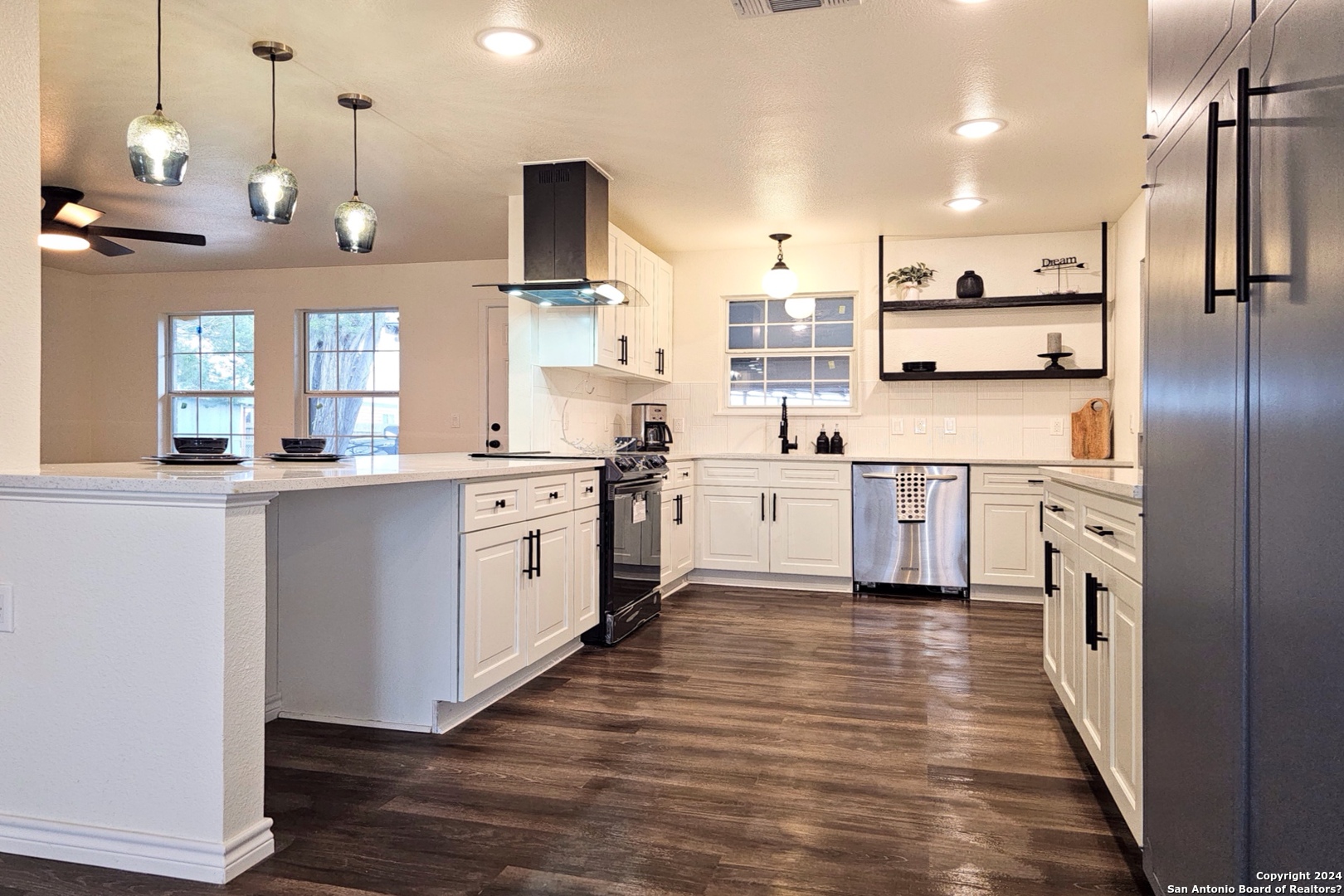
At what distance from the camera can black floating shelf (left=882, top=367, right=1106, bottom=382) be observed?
568 centimetres

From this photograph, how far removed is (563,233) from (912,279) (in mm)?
2696

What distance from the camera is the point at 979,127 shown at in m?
3.86

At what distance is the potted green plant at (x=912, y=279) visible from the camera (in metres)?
5.96

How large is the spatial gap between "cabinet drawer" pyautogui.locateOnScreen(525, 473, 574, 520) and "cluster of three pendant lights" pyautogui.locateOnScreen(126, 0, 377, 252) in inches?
46.3

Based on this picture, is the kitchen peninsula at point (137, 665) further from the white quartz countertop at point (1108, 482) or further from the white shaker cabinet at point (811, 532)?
the white shaker cabinet at point (811, 532)

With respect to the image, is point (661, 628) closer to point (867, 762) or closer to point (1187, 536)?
point (867, 762)

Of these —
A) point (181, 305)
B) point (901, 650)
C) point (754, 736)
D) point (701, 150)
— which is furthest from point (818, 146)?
point (181, 305)

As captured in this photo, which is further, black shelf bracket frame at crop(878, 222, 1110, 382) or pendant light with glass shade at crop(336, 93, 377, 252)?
black shelf bracket frame at crop(878, 222, 1110, 382)

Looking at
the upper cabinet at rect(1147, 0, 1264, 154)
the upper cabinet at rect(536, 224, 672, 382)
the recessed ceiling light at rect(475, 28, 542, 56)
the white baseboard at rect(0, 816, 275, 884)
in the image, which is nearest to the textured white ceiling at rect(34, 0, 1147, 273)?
the recessed ceiling light at rect(475, 28, 542, 56)

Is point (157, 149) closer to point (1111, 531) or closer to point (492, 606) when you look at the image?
point (492, 606)

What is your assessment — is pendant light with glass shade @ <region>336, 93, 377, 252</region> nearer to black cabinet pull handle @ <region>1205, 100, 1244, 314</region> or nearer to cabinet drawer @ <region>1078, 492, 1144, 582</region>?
cabinet drawer @ <region>1078, 492, 1144, 582</region>

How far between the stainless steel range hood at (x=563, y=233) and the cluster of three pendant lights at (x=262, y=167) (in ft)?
2.97

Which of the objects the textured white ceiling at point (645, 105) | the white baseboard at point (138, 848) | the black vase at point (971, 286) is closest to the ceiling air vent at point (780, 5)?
the textured white ceiling at point (645, 105)

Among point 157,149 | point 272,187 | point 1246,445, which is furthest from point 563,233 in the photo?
point 1246,445
